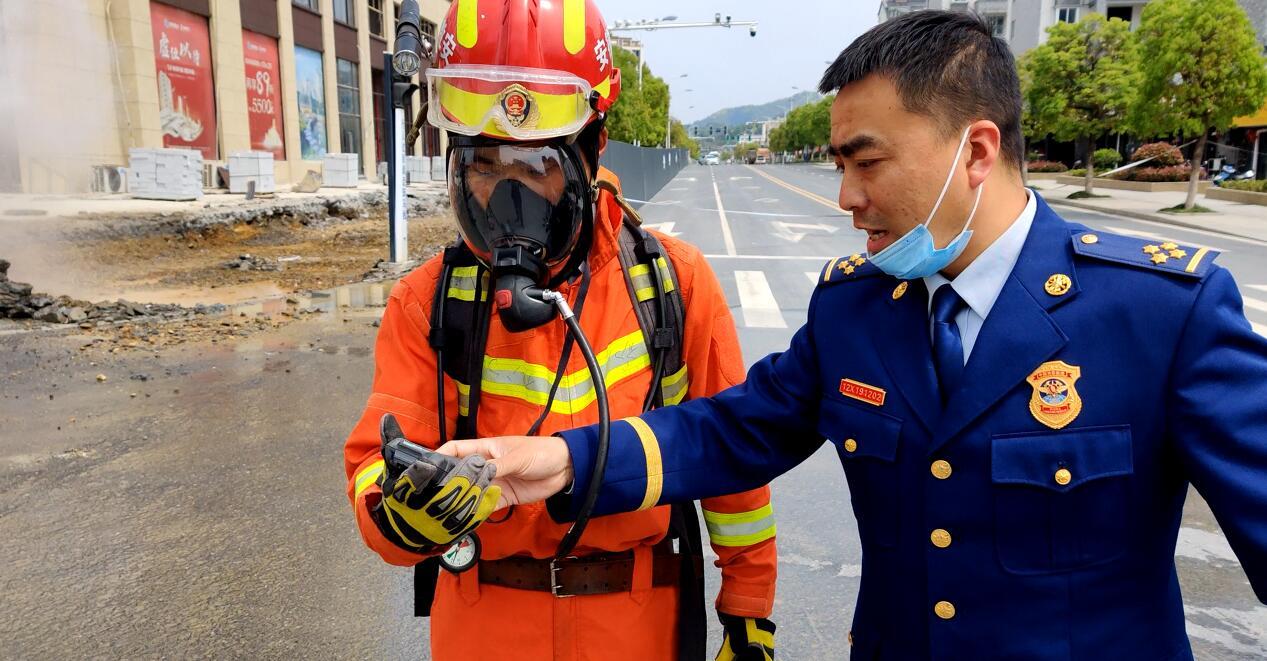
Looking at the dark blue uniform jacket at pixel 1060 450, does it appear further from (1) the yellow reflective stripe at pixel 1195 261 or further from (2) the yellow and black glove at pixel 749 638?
(2) the yellow and black glove at pixel 749 638

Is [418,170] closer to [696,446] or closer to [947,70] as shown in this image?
[696,446]

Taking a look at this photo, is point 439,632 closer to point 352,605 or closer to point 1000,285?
point 1000,285

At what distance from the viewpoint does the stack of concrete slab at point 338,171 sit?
2639 cm

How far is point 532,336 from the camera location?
195cm

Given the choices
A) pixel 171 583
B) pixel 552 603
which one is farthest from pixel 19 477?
pixel 552 603

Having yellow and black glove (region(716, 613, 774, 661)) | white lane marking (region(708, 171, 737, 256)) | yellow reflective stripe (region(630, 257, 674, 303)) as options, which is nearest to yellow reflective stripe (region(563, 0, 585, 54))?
yellow reflective stripe (region(630, 257, 674, 303))

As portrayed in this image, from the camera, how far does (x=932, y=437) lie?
1.57m

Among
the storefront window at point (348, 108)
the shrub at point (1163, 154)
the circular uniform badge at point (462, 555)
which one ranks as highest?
the storefront window at point (348, 108)

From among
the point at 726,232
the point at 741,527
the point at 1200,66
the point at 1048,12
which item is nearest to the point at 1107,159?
the point at 1048,12

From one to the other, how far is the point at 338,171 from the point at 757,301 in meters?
19.6

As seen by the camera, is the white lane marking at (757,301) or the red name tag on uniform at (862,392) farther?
the white lane marking at (757,301)

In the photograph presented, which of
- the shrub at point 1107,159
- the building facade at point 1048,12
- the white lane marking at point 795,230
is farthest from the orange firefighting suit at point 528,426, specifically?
the building facade at point 1048,12

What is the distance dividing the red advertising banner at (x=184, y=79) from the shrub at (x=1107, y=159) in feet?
118

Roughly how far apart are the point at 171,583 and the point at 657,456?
293 cm
